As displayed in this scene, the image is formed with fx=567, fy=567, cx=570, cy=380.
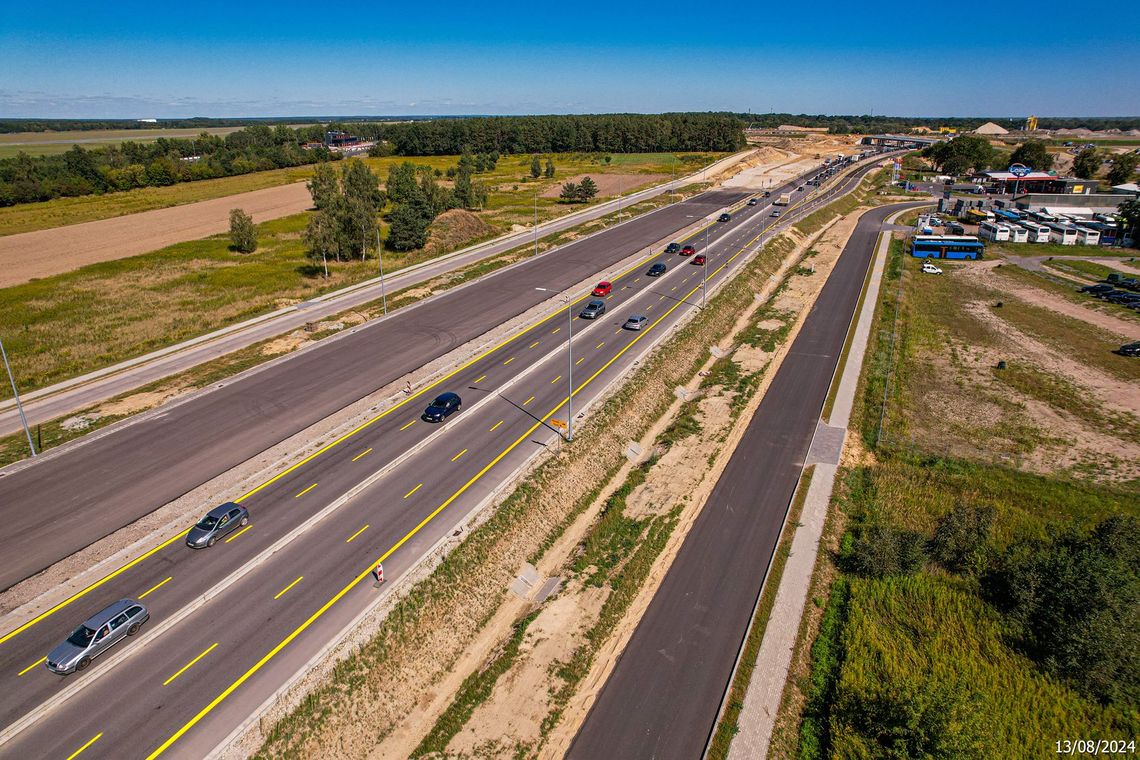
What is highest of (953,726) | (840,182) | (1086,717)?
(840,182)

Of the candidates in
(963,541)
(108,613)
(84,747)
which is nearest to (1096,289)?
(963,541)

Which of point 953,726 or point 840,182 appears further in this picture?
point 840,182

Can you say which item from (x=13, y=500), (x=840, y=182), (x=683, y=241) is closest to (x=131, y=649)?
(x=13, y=500)

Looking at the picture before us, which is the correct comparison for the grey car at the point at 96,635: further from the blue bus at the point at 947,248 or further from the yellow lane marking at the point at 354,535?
the blue bus at the point at 947,248

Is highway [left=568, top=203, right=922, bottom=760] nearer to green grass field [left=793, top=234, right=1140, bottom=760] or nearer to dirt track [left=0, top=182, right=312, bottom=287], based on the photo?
green grass field [left=793, top=234, right=1140, bottom=760]

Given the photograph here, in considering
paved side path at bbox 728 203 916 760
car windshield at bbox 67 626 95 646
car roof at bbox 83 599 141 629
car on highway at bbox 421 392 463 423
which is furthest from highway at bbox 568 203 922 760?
car windshield at bbox 67 626 95 646

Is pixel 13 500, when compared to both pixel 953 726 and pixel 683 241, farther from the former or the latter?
pixel 683 241

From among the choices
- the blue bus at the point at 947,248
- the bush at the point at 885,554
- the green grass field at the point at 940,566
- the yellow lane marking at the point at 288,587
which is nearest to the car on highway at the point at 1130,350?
the green grass field at the point at 940,566
